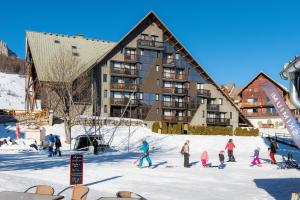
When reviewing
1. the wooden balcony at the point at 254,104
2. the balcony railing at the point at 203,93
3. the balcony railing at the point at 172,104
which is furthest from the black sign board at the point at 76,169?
the wooden balcony at the point at 254,104

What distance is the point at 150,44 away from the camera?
193 feet

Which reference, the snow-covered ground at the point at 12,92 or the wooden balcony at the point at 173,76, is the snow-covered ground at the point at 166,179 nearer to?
the wooden balcony at the point at 173,76

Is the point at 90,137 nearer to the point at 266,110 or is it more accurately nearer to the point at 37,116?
the point at 37,116

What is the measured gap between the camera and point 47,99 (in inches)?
1941

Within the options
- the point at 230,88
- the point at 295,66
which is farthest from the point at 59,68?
the point at 230,88

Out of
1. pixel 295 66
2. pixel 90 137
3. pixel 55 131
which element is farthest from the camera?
pixel 55 131

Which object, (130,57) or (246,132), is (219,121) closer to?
(246,132)

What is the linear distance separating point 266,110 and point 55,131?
162 ft

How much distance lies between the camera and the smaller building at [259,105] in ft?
267

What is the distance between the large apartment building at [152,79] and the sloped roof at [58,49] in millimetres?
139

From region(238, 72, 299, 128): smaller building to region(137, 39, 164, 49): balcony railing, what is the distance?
28002 mm

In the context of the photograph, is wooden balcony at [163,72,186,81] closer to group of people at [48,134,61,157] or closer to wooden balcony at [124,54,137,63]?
wooden balcony at [124,54,137,63]

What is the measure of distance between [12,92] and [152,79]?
49.7m

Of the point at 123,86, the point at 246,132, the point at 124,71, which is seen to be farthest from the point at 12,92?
the point at 246,132
